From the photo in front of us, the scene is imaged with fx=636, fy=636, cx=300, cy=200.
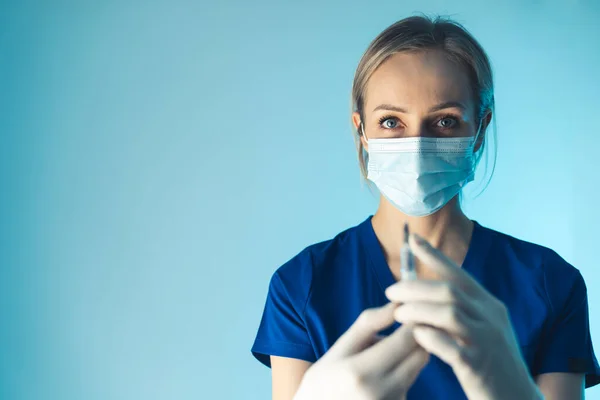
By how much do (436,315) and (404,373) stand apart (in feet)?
0.30

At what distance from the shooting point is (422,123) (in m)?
1.02

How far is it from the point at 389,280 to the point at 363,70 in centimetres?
36

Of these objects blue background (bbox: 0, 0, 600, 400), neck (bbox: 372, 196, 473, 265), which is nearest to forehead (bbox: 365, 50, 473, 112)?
neck (bbox: 372, 196, 473, 265)

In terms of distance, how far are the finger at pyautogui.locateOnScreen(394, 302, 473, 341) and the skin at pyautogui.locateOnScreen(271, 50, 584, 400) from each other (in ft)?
0.95

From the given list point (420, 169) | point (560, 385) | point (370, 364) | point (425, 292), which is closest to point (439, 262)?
point (425, 292)

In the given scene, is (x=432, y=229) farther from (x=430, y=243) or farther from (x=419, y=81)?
(x=419, y=81)

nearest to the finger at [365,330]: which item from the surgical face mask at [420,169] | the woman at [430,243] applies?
the woman at [430,243]

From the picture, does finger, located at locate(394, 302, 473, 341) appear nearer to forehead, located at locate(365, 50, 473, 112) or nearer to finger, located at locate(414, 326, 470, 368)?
finger, located at locate(414, 326, 470, 368)

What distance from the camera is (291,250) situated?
1.55 m

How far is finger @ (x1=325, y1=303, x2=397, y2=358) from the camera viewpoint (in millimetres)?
781

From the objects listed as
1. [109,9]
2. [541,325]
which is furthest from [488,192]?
[109,9]

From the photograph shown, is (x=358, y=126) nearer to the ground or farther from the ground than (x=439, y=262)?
farther from the ground

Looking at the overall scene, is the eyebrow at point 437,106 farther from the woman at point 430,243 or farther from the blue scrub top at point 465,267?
the blue scrub top at point 465,267

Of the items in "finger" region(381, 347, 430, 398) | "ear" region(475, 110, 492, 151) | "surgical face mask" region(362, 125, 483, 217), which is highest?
"ear" region(475, 110, 492, 151)
